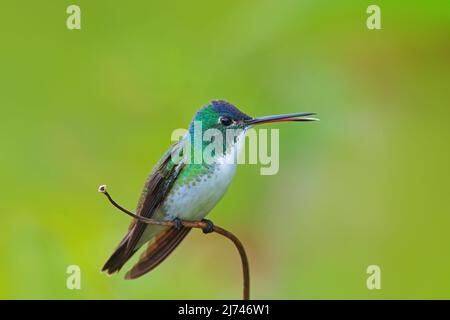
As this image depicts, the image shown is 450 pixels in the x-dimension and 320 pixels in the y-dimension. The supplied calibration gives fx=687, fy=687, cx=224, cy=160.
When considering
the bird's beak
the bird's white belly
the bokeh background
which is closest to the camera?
the bird's beak

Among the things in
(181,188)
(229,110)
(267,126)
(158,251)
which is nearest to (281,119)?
(229,110)

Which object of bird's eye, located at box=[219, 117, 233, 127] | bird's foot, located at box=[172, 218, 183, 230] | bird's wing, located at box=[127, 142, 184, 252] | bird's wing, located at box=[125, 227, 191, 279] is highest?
bird's eye, located at box=[219, 117, 233, 127]

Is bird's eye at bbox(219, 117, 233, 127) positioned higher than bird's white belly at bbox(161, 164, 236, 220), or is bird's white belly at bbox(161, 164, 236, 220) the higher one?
bird's eye at bbox(219, 117, 233, 127)

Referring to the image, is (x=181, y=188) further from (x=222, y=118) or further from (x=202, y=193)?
(x=222, y=118)

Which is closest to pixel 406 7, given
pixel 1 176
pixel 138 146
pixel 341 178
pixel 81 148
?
pixel 341 178

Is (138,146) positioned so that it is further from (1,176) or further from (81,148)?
(1,176)

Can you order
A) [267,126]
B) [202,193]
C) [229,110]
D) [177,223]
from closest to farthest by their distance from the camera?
1. [177,223]
2. [202,193]
3. [229,110]
4. [267,126]

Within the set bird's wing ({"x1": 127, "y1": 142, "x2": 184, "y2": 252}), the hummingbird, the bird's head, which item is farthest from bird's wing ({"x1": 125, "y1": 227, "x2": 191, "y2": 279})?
the bird's head

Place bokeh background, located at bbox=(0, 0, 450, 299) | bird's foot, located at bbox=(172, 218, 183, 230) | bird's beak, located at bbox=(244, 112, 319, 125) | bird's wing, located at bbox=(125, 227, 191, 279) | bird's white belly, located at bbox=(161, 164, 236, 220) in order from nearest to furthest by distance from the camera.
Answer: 1. bird's foot, located at bbox=(172, 218, 183, 230)
2. bird's beak, located at bbox=(244, 112, 319, 125)
3. bird's white belly, located at bbox=(161, 164, 236, 220)
4. bird's wing, located at bbox=(125, 227, 191, 279)
5. bokeh background, located at bbox=(0, 0, 450, 299)

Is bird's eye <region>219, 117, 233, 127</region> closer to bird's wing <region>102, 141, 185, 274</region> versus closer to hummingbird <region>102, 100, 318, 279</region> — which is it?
hummingbird <region>102, 100, 318, 279</region>
